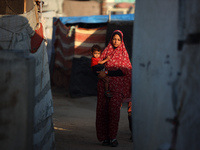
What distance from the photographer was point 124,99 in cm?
500

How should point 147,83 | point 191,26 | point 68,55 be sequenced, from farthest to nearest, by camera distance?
point 68,55 < point 147,83 < point 191,26

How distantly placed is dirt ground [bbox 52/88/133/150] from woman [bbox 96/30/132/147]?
0.25 m

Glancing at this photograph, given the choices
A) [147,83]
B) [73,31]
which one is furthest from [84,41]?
[147,83]

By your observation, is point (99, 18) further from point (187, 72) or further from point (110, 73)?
point (187, 72)

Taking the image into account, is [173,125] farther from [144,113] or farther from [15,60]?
[15,60]

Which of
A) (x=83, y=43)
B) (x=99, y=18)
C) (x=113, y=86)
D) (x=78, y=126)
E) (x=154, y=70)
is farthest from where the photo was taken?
(x=83, y=43)

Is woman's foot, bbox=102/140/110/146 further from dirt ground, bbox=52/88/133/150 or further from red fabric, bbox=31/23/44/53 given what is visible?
red fabric, bbox=31/23/44/53

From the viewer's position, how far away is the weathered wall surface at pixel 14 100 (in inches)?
96.1

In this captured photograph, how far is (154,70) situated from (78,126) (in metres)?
3.97

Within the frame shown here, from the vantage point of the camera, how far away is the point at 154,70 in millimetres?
2543

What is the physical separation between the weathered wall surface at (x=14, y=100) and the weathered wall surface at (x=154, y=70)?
0.79 m

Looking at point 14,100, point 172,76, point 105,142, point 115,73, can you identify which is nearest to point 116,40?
point 115,73

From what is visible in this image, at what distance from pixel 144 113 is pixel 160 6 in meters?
0.75

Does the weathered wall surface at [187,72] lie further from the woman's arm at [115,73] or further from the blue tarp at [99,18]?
the blue tarp at [99,18]
